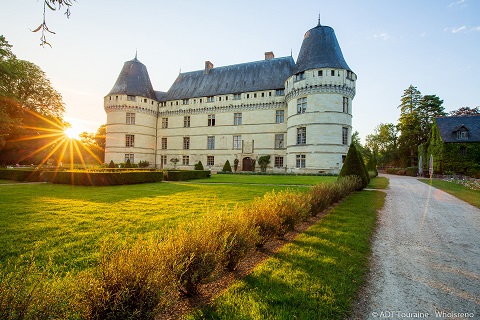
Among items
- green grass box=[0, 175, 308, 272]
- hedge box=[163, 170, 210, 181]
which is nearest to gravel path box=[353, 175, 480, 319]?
green grass box=[0, 175, 308, 272]

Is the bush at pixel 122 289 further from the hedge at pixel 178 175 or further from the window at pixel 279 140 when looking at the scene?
the window at pixel 279 140

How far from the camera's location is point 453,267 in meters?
4.04

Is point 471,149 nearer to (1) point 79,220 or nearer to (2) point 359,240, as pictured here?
(2) point 359,240

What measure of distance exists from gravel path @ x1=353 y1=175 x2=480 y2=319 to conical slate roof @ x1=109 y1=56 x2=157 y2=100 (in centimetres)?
3627

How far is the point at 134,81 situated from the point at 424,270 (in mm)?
39359

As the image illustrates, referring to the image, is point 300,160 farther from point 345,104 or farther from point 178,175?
point 178,175

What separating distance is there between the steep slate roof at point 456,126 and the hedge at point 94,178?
3648 cm

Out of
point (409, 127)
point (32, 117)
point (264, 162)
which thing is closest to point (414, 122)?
point (409, 127)

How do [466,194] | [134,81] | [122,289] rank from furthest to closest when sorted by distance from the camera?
[134,81] < [466,194] < [122,289]

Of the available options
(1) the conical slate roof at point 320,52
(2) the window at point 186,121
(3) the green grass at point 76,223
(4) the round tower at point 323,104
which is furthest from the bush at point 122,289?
(2) the window at point 186,121

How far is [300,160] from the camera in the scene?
91.8 ft

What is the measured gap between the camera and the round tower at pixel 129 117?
34906 millimetres

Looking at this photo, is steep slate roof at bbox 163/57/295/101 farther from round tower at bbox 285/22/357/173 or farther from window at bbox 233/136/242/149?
window at bbox 233/136/242/149

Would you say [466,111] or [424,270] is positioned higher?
[466,111]
